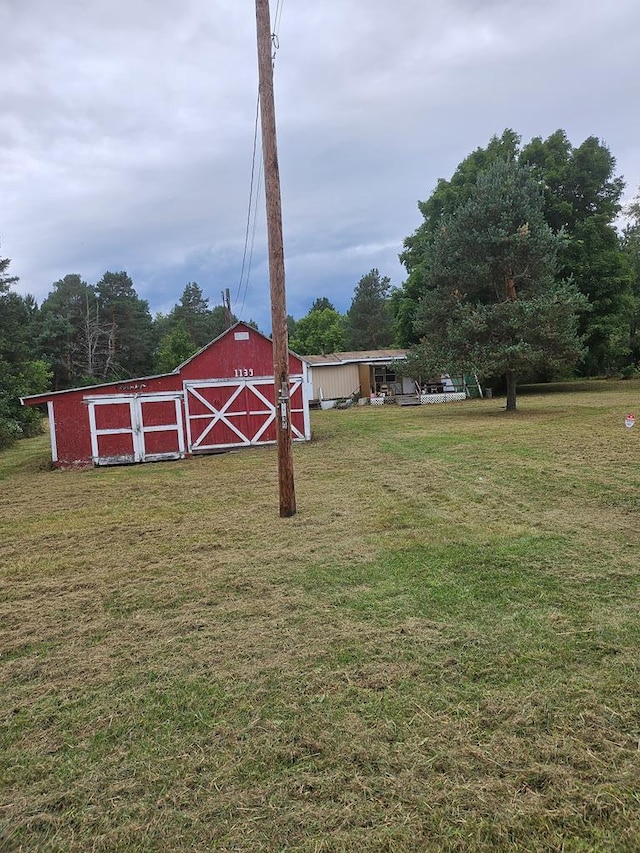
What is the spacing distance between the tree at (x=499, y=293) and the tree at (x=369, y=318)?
41.1 m

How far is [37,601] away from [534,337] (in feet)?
59.7

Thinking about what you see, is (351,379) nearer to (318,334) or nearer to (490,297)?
(490,297)

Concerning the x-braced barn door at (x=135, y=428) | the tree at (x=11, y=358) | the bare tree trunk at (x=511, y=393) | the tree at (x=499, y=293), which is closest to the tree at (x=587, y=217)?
the tree at (x=499, y=293)

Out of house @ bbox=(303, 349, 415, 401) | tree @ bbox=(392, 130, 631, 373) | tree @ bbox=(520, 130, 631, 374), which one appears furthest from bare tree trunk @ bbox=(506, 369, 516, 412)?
house @ bbox=(303, 349, 415, 401)

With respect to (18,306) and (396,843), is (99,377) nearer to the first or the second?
(18,306)

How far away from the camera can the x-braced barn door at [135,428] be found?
552 inches

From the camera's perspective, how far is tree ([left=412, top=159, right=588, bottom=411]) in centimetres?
1866

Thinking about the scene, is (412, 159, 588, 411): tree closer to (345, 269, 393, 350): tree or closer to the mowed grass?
the mowed grass

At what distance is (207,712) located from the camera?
2.84m

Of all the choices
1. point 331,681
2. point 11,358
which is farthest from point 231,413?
point 331,681

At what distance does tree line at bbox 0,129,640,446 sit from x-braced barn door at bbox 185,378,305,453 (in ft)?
18.1

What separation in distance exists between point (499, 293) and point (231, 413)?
11984 mm

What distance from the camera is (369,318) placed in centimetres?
6303

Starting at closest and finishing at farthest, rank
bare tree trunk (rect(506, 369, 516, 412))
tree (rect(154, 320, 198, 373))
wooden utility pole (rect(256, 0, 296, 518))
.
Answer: wooden utility pole (rect(256, 0, 296, 518)), bare tree trunk (rect(506, 369, 516, 412)), tree (rect(154, 320, 198, 373))
